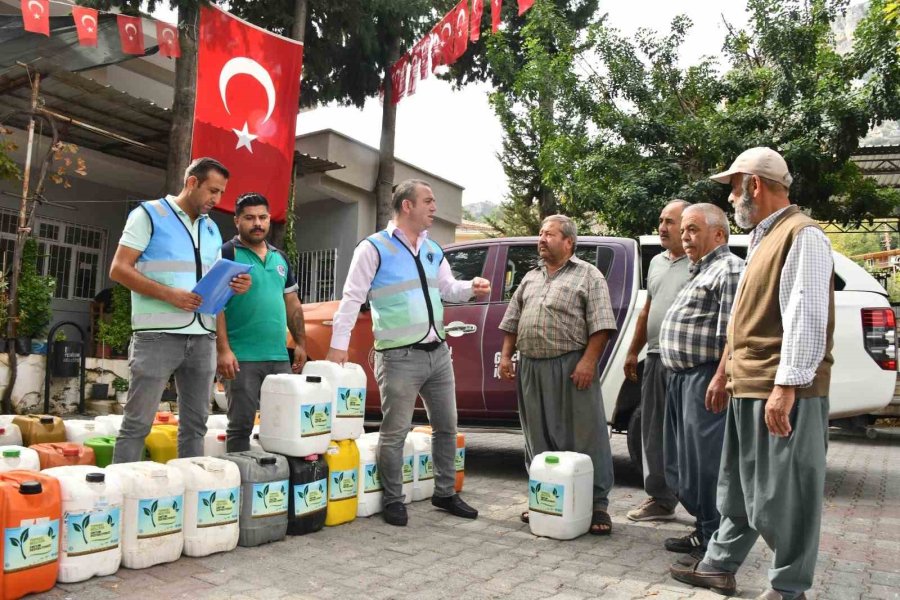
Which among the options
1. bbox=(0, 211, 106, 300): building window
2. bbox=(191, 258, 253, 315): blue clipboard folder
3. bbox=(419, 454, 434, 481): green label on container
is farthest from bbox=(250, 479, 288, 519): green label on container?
bbox=(0, 211, 106, 300): building window

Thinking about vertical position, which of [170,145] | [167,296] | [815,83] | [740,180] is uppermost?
[815,83]

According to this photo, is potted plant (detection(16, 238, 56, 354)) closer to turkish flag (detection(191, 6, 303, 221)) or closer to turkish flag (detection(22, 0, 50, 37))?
turkish flag (detection(191, 6, 303, 221))

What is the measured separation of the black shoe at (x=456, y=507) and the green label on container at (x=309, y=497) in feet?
2.72

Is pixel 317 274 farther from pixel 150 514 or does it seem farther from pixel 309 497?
pixel 150 514

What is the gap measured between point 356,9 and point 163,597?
40.6 feet

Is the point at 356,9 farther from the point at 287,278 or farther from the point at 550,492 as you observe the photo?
the point at 550,492

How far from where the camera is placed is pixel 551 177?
44.3 ft

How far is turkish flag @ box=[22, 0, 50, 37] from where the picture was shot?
798cm

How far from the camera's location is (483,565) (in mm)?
3475

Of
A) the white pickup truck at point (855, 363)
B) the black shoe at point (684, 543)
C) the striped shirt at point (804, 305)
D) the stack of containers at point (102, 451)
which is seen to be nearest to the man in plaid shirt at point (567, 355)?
the black shoe at point (684, 543)

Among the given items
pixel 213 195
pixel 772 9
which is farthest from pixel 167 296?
pixel 772 9

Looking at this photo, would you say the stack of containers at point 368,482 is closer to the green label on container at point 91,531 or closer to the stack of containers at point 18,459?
the green label on container at point 91,531

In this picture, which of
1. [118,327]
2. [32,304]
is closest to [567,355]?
[32,304]

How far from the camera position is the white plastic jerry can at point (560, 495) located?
13.1 feet
